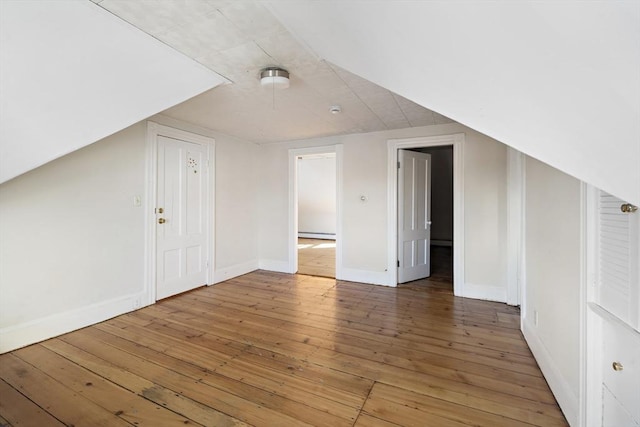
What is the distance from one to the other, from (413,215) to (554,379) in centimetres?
268

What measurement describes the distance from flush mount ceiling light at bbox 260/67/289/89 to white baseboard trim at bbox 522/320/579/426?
2.72 m

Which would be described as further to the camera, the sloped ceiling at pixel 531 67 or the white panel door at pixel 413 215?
the white panel door at pixel 413 215

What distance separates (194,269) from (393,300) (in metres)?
2.71

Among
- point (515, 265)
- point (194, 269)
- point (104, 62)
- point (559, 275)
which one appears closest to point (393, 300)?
point (515, 265)

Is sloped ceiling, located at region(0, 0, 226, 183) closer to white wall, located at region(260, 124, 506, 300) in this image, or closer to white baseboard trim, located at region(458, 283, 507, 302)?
white wall, located at region(260, 124, 506, 300)

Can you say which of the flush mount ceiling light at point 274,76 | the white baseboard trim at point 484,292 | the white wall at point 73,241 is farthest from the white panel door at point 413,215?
the white wall at point 73,241

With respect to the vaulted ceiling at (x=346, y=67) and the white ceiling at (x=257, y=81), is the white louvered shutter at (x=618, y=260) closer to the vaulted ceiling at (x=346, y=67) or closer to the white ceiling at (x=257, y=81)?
the vaulted ceiling at (x=346, y=67)

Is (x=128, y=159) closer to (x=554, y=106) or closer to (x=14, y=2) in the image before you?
(x=14, y=2)

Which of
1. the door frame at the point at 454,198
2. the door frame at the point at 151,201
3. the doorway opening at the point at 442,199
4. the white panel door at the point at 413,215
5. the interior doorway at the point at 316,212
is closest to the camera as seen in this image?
the door frame at the point at 151,201

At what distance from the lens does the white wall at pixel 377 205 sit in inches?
135

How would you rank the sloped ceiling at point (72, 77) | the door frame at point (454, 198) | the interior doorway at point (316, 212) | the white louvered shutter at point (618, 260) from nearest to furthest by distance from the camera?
the white louvered shutter at point (618, 260) → the sloped ceiling at point (72, 77) → the door frame at point (454, 198) → the interior doorway at point (316, 212)

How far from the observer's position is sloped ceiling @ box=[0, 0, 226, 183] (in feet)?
4.57

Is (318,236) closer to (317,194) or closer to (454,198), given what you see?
(317,194)

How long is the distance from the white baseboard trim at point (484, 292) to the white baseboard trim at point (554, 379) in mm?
1140
